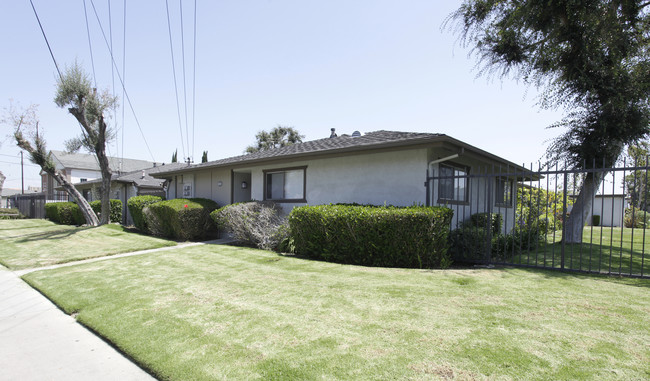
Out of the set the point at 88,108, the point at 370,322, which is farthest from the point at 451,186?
the point at 88,108

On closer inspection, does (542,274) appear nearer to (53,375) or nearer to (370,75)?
(53,375)

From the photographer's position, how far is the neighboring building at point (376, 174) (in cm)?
812

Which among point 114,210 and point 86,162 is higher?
point 86,162

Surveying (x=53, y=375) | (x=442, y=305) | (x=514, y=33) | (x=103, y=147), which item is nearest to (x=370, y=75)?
(x=514, y=33)

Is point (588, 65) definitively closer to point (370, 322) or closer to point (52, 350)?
point (370, 322)

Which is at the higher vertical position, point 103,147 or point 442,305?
point 103,147

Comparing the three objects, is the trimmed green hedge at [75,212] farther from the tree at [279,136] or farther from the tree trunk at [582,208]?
the tree trunk at [582,208]

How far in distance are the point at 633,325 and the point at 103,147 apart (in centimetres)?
2006

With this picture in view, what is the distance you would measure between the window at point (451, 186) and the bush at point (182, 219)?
8.46 metres

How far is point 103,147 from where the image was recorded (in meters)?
17.0

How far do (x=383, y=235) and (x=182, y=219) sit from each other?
7923mm

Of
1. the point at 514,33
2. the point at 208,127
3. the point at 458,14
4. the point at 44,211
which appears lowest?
the point at 44,211

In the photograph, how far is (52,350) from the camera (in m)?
3.52

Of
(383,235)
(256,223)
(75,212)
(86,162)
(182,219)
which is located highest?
(86,162)
